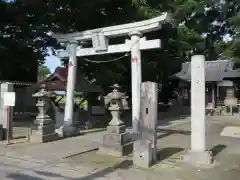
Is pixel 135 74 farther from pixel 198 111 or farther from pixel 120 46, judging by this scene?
pixel 198 111

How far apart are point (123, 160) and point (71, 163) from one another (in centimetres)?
149

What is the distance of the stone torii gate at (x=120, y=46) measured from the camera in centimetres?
1213

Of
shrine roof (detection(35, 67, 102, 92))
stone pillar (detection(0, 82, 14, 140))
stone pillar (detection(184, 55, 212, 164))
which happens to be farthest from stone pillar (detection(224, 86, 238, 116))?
stone pillar (detection(0, 82, 14, 140))

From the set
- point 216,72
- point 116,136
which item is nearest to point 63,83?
point 116,136

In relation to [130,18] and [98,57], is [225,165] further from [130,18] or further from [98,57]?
[130,18]

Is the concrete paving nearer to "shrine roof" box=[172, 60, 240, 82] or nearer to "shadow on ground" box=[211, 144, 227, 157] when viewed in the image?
"shadow on ground" box=[211, 144, 227, 157]

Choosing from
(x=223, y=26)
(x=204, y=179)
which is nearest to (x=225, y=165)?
(x=204, y=179)

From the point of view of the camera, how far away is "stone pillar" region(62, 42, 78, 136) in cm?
1307

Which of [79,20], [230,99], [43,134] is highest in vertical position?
[79,20]

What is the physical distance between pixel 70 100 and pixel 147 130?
600 cm

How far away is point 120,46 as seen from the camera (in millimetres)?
13062

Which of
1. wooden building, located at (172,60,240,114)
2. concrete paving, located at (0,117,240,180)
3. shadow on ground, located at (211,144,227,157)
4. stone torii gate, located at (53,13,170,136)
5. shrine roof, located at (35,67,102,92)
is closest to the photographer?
concrete paving, located at (0,117,240,180)

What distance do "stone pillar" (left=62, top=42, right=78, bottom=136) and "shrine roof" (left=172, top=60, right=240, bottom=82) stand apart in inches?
640

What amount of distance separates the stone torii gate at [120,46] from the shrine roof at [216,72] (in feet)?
52.2
